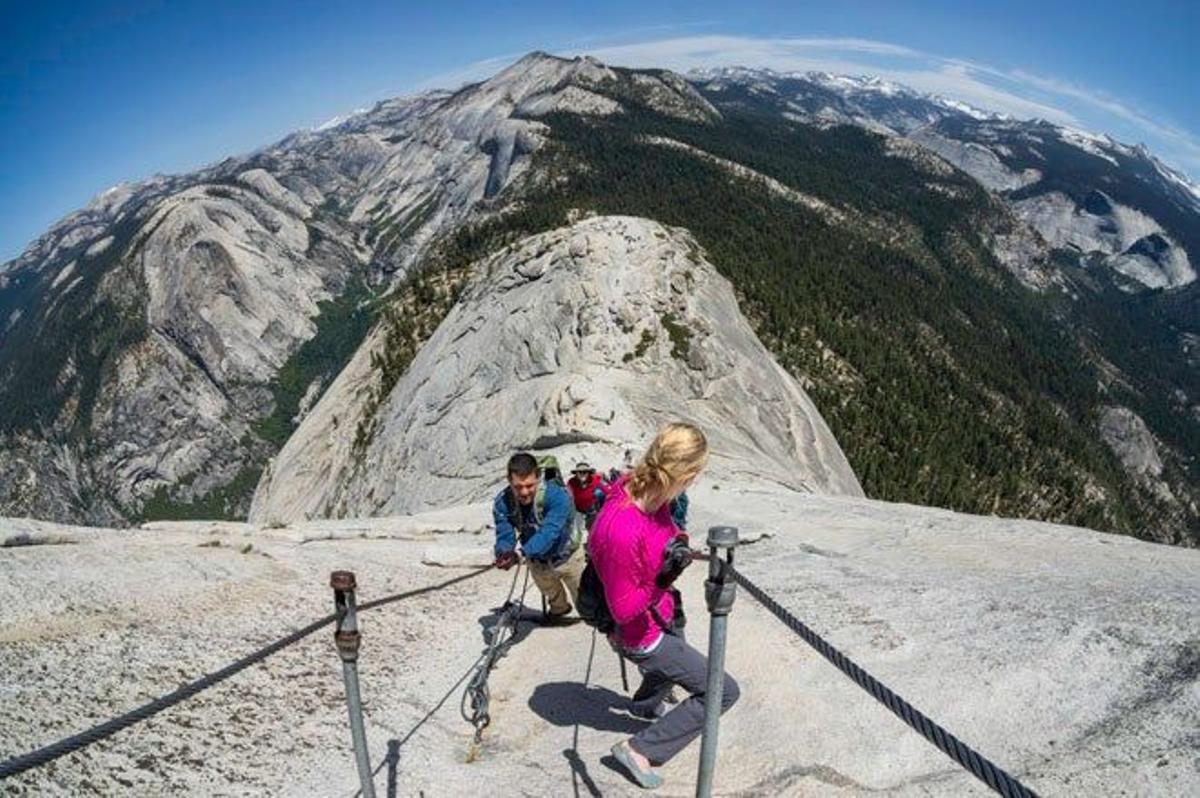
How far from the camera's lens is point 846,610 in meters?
10.4

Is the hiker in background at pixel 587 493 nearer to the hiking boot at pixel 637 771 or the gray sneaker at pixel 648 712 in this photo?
the gray sneaker at pixel 648 712

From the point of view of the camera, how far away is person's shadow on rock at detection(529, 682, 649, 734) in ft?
26.4

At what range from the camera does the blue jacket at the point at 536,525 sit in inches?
364

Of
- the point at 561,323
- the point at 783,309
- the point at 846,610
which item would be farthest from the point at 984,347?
the point at 846,610

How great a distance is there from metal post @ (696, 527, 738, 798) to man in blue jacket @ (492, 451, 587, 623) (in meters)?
3.94

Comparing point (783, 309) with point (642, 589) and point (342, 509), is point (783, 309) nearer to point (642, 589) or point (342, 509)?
point (342, 509)

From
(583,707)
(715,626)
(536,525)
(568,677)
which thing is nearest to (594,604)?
(715,626)

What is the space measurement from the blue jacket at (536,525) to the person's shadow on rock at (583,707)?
5.44 feet

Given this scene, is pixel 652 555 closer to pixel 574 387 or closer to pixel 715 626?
pixel 715 626

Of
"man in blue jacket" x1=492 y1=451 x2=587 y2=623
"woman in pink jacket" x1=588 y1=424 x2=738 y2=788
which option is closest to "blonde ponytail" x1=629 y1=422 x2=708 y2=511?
"woman in pink jacket" x1=588 y1=424 x2=738 y2=788

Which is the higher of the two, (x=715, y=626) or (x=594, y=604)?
(x=715, y=626)

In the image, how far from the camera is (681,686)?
6547 mm

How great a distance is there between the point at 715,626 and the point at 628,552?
1.12 metres

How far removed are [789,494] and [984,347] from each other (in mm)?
156960
